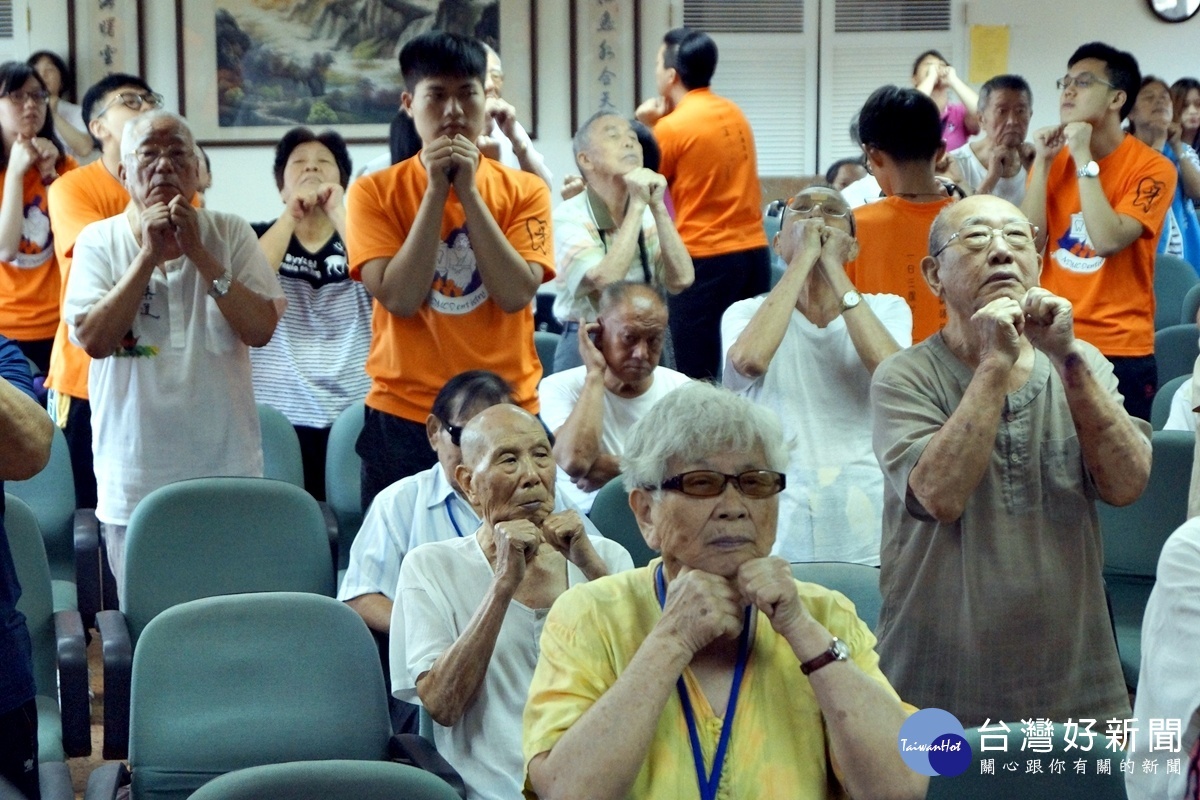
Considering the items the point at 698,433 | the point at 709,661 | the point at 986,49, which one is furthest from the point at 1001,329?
the point at 986,49

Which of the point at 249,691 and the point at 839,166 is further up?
the point at 839,166

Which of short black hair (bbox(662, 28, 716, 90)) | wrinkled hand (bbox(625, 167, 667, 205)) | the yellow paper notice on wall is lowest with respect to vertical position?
wrinkled hand (bbox(625, 167, 667, 205))

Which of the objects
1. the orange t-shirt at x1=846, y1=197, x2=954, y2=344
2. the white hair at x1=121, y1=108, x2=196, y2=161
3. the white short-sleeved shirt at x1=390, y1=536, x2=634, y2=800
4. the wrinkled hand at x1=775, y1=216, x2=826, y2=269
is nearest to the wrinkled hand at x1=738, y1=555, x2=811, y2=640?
the white short-sleeved shirt at x1=390, y1=536, x2=634, y2=800

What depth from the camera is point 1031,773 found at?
78.7 inches

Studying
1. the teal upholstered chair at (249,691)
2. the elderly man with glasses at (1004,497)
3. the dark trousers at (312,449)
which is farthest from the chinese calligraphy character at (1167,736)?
the dark trousers at (312,449)

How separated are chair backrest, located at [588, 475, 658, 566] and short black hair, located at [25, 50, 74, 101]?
5.19m

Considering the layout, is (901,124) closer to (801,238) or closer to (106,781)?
(801,238)

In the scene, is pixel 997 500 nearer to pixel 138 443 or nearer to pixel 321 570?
pixel 321 570

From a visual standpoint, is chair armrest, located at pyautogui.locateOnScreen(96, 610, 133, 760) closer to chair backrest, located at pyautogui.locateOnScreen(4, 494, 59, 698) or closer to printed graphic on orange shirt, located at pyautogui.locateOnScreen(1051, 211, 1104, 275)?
chair backrest, located at pyautogui.locateOnScreen(4, 494, 59, 698)

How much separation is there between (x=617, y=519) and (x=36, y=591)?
3.95 ft

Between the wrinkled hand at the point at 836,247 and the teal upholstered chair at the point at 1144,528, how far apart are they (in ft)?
2.99

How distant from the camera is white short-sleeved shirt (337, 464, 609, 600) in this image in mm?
2740

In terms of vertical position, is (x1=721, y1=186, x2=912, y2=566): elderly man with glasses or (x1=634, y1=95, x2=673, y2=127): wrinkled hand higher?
(x1=634, y1=95, x2=673, y2=127): wrinkled hand

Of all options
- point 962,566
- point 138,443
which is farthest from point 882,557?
point 138,443
